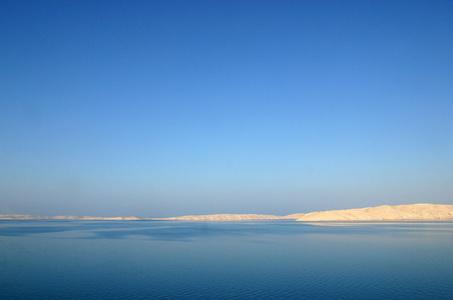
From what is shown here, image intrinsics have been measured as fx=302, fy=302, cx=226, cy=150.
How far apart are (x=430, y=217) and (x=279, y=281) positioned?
619 ft

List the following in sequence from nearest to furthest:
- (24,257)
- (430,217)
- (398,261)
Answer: (398,261) → (24,257) → (430,217)

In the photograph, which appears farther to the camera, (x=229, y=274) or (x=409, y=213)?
(x=409, y=213)

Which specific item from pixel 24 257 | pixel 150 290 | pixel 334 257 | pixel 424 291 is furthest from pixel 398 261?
pixel 24 257

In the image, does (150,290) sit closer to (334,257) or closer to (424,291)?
(424,291)

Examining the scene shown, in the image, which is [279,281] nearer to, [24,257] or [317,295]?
[317,295]

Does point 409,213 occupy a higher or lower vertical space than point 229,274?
higher

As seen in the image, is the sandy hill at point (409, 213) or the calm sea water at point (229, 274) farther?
the sandy hill at point (409, 213)

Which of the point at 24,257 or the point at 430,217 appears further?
the point at 430,217

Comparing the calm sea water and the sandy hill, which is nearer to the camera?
the calm sea water

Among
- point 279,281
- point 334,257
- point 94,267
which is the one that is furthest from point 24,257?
point 334,257

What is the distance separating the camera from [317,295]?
92.3ft

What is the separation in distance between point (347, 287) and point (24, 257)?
4797cm

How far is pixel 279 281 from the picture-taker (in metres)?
33.3

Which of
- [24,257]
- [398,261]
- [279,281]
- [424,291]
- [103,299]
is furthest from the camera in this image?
[24,257]
